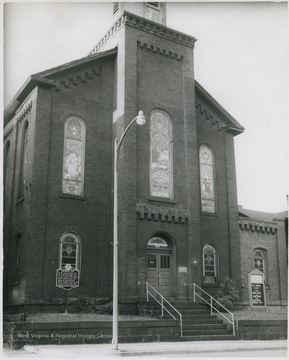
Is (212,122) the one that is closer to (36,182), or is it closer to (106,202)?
(106,202)

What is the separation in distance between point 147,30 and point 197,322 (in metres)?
15.0

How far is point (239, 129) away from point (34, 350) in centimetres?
1873

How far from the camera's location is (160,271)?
24.5m

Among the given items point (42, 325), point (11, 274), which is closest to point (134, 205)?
point (11, 274)

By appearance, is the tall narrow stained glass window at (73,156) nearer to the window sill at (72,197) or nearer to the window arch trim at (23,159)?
the window sill at (72,197)

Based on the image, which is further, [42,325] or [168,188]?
[168,188]

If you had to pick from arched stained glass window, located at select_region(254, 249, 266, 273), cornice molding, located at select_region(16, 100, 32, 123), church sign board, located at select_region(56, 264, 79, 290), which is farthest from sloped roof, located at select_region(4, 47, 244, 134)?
church sign board, located at select_region(56, 264, 79, 290)

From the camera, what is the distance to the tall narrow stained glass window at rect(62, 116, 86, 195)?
79.3 feet

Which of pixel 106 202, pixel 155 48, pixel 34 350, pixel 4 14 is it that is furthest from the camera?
pixel 155 48

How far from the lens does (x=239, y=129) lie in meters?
30.0

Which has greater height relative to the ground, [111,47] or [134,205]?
[111,47]

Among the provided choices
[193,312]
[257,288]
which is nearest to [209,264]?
[257,288]

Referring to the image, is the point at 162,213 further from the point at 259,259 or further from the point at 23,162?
the point at 259,259

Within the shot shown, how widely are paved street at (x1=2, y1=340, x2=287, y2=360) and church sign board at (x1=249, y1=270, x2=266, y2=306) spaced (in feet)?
26.3
